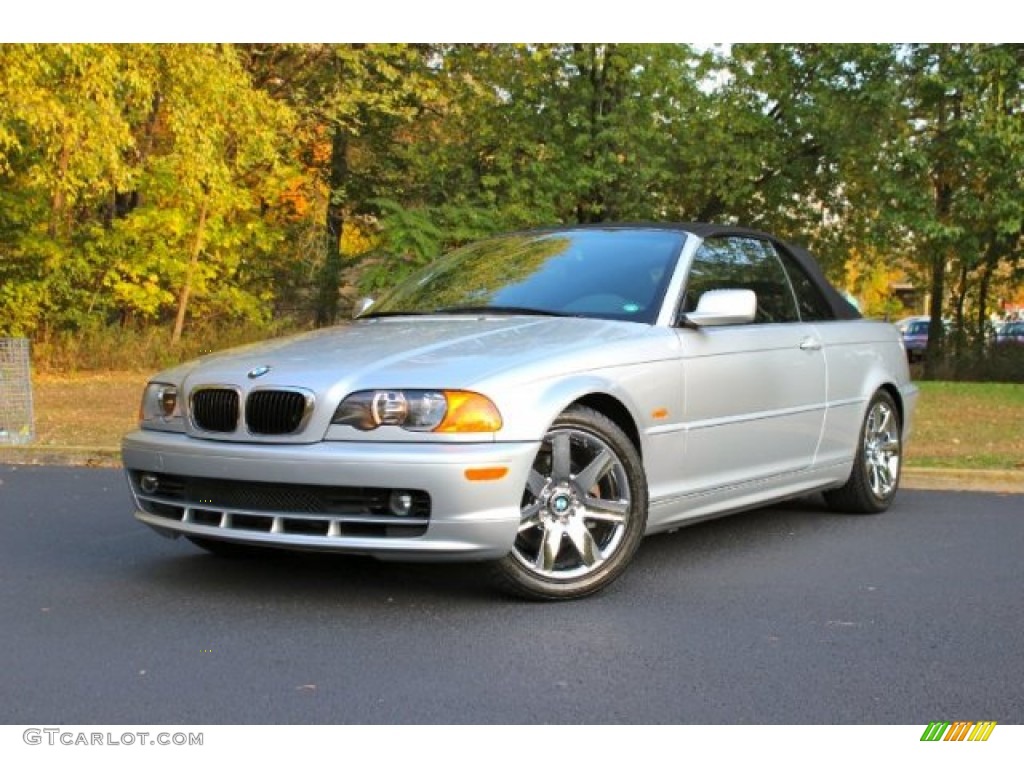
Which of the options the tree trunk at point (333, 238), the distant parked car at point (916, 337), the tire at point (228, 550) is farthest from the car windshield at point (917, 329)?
the tire at point (228, 550)

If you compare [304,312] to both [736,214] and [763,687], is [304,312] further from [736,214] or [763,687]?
[763,687]

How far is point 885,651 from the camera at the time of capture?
4609 mm

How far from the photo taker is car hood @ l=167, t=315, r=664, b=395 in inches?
198

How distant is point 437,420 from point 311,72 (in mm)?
25089

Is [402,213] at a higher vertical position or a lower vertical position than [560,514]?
higher

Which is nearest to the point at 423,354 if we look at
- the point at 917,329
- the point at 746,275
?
the point at 746,275

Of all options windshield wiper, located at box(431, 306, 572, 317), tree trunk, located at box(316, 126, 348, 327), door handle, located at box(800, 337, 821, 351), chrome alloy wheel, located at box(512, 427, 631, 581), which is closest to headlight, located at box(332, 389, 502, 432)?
chrome alloy wheel, located at box(512, 427, 631, 581)

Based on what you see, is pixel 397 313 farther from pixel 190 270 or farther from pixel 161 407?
pixel 190 270

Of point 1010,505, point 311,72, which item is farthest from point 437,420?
point 311,72

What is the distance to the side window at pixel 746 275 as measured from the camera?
639 cm

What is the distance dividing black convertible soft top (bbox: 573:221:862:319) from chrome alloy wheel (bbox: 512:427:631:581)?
1.67 metres

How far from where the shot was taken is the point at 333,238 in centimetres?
3008
